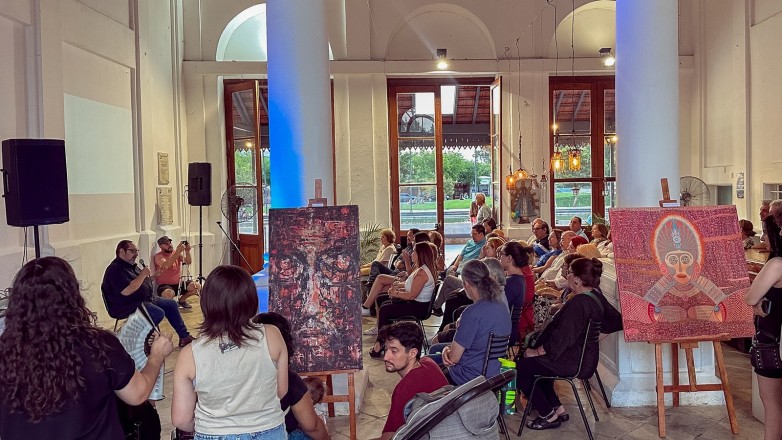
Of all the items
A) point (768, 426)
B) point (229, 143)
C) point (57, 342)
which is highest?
point (229, 143)

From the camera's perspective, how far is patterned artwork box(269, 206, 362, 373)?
14.3 feet

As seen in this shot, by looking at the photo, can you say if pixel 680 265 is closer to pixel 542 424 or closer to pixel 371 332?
pixel 542 424

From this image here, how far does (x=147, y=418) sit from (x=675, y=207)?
3.43 m

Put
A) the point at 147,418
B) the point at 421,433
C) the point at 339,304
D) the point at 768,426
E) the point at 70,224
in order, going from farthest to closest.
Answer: the point at 70,224, the point at 339,304, the point at 768,426, the point at 147,418, the point at 421,433

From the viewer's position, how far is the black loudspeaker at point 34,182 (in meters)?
5.48

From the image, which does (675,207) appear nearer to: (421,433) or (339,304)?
(339,304)

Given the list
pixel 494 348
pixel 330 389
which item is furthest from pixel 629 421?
pixel 330 389

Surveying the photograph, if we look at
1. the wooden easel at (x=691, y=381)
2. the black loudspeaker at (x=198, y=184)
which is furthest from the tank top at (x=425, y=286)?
the black loudspeaker at (x=198, y=184)

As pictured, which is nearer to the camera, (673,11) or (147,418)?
(147,418)

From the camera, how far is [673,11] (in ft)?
17.7

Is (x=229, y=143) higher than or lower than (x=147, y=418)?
higher

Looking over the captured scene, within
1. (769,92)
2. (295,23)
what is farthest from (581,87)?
(295,23)

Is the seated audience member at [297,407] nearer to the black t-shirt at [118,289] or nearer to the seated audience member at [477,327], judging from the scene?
the seated audience member at [477,327]

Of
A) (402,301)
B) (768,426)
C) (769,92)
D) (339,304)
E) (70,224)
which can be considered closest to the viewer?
(768,426)
